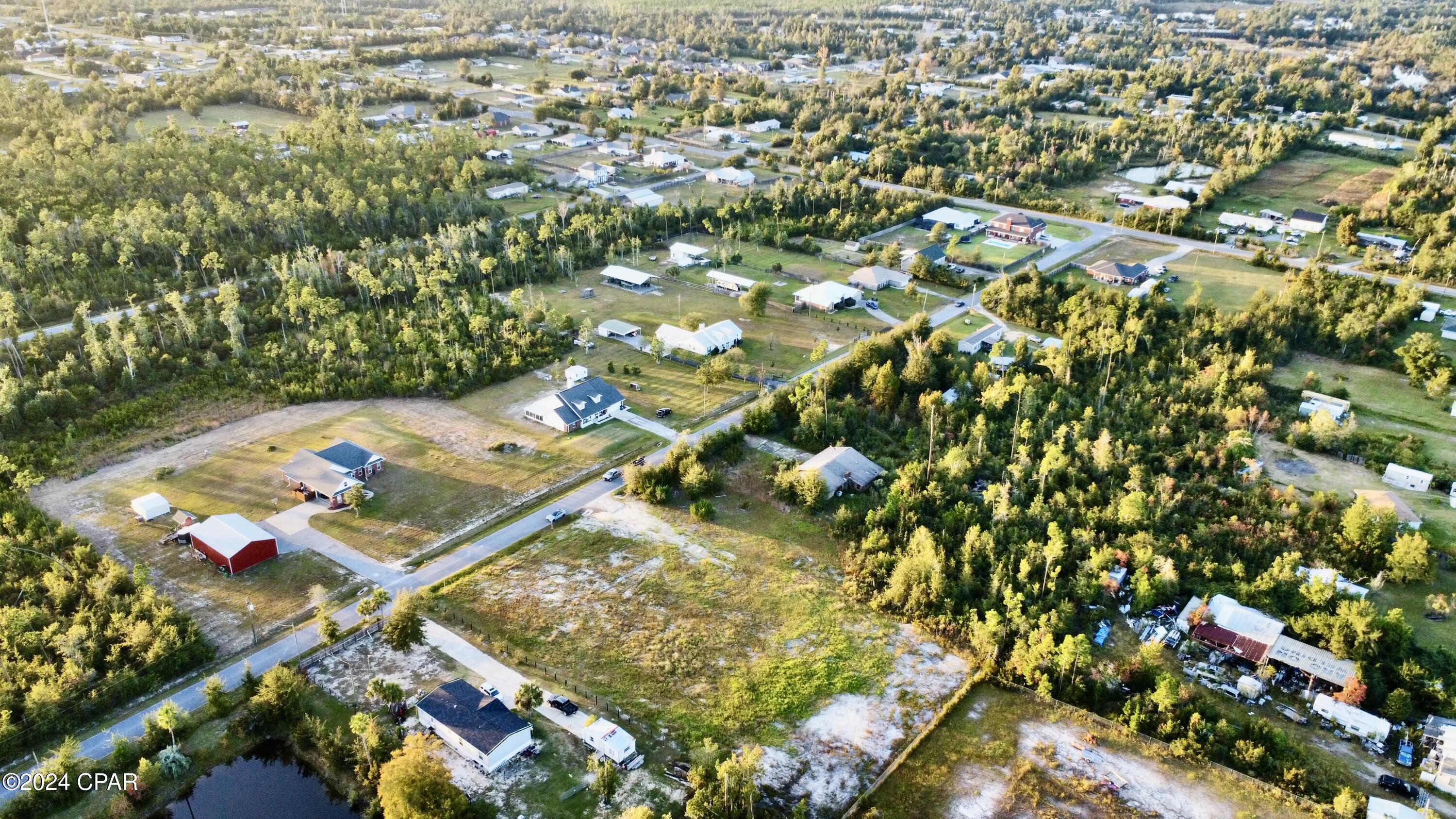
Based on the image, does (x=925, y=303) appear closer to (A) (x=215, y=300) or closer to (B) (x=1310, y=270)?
(B) (x=1310, y=270)

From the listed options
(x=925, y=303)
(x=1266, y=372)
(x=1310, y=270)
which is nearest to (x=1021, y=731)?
(x=1266, y=372)

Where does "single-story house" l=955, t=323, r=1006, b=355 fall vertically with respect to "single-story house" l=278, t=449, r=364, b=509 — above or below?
below

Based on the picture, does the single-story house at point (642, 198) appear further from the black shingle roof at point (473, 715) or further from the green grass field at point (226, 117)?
the black shingle roof at point (473, 715)

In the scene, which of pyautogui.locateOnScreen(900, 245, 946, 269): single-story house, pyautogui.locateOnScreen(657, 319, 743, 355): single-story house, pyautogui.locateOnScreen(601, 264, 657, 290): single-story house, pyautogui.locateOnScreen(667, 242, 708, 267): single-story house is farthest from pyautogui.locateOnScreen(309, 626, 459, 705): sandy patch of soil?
pyautogui.locateOnScreen(900, 245, 946, 269): single-story house

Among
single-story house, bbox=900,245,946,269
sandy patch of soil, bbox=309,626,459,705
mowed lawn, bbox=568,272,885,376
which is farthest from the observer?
single-story house, bbox=900,245,946,269

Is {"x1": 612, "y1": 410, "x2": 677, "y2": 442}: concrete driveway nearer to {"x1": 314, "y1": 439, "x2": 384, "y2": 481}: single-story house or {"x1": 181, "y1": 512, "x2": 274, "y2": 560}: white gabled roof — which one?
{"x1": 314, "y1": 439, "x2": 384, "y2": 481}: single-story house

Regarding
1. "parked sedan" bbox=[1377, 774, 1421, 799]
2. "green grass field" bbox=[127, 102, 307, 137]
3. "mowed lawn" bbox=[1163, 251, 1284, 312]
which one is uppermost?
"green grass field" bbox=[127, 102, 307, 137]
